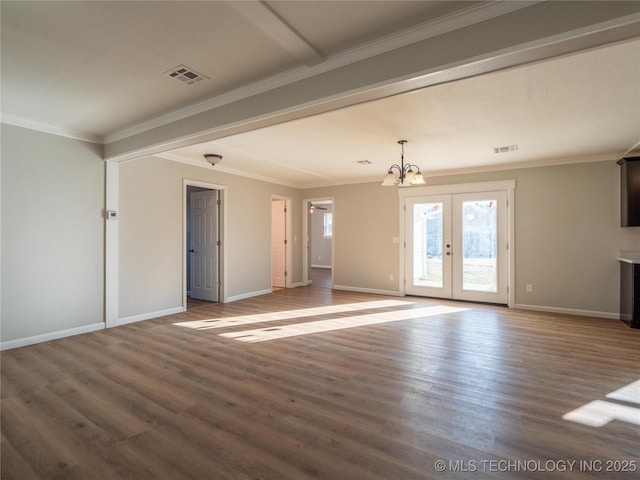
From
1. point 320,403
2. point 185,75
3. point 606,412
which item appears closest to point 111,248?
point 185,75

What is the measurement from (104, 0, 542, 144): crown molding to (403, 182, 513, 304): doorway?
4.61 metres

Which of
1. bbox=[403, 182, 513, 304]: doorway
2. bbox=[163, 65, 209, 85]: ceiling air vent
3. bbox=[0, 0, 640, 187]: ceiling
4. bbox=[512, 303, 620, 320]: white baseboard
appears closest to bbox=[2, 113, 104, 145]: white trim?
bbox=[0, 0, 640, 187]: ceiling

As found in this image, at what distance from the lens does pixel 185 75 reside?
2.65m

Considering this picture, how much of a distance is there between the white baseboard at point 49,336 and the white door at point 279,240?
4126 millimetres

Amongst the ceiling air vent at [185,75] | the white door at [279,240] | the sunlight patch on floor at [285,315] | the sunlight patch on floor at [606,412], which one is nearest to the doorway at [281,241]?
the white door at [279,240]

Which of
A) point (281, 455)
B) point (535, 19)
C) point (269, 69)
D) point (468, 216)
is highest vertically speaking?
point (269, 69)

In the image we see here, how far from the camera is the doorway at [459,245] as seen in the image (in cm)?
580

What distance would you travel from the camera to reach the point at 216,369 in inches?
120

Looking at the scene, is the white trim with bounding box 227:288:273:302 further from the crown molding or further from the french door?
the crown molding

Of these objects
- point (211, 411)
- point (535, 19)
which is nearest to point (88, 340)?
point (211, 411)

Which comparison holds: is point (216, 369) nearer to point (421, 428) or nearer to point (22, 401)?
point (22, 401)

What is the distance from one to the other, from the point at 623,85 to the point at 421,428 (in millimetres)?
3270

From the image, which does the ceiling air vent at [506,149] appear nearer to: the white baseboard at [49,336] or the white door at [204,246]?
the white door at [204,246]

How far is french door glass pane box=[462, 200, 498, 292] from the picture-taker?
588 cm
